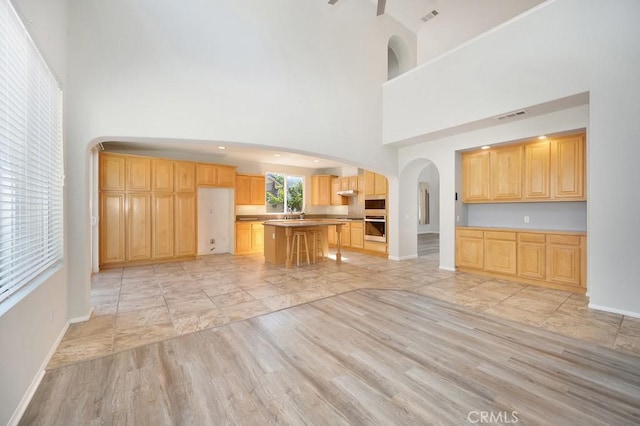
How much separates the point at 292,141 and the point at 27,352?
155 inches

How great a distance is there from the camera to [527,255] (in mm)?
4469

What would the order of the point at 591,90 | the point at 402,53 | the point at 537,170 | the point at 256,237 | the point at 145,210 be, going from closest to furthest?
the point at 591,90 < the point at 537,170 < the point at 145,210 < the point at 402,53 < the point at 256,237

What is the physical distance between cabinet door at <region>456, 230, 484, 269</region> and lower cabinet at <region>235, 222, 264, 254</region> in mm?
5266

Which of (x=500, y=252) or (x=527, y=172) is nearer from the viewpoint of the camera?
(x=527, y=172)

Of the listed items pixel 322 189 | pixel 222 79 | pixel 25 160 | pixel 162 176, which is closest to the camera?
pixel 25 160

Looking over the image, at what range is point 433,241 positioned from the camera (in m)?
9.54

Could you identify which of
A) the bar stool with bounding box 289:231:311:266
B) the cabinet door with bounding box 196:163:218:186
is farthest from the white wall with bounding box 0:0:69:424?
the cabinet door with bounding box 196:163:218:186

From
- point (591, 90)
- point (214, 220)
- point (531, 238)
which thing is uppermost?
point (591, 90)

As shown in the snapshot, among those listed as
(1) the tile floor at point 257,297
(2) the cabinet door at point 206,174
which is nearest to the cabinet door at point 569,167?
(1) the tile floor at point 257,297

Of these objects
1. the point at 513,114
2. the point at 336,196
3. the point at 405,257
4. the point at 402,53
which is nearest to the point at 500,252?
the point at 405,257

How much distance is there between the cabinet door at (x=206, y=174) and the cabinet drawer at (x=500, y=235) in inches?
254

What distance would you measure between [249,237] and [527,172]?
6651 mm

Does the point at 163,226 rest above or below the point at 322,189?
below

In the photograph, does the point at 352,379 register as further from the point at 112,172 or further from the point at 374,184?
the point at 112,172
